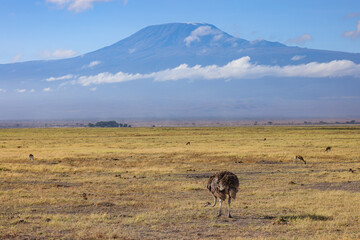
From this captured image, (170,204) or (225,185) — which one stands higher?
(225,185)

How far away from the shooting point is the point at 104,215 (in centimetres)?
1578

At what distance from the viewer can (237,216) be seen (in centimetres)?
1591

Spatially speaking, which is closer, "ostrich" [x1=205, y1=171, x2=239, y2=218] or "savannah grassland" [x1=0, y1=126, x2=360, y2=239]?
"savannah grassland" [x1=0, y1=126, x2=360, y2=239]

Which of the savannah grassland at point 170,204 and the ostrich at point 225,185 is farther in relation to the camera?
the ostrich at point 225,185

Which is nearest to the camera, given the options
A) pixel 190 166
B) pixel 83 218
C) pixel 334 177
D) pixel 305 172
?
pixel 83 218

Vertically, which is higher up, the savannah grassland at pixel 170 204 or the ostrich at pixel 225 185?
the ostrich at pixel 225 185

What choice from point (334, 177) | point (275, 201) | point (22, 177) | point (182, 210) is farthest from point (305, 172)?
point (22, 177)

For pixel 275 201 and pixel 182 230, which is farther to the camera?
pixel 275 201

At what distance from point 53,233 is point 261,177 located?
15736mm

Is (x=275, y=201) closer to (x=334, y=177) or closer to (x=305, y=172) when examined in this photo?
(x=334, y=177)

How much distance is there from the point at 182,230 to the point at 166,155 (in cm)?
2966

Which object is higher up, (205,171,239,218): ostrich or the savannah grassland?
(205,171,239,218): ostrich

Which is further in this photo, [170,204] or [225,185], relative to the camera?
[170,204]

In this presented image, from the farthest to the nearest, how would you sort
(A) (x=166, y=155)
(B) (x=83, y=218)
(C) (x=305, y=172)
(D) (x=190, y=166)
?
(A) (x=166, y=155), (D) (x=190, y=166), (C) (x=305, y=172), (B) (x=83, y=218)
